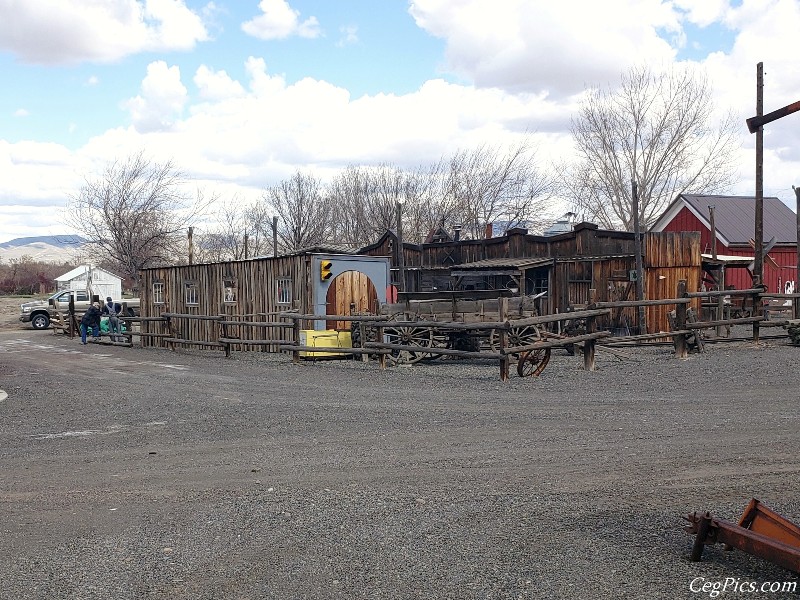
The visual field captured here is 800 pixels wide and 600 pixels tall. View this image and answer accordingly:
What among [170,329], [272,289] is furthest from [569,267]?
[170,329]

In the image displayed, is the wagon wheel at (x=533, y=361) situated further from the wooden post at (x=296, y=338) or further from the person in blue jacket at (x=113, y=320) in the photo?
the person in blue jacket at (x=113, y=320)

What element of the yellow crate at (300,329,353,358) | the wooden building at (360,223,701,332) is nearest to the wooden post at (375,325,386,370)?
the yellow crate at (300,329,353,358)

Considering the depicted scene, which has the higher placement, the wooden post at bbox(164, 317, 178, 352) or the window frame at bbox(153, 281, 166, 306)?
the window frame at bbox(153, 281, 166, 306)

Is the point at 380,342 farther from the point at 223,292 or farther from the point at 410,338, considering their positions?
the point at 223,292

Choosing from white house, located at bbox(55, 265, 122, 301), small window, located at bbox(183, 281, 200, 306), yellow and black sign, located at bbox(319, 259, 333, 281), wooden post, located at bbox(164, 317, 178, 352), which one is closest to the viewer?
yellow and black sign, located at bbox(319, 259, 333, 281)

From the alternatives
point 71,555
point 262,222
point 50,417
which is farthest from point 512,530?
point 262,222

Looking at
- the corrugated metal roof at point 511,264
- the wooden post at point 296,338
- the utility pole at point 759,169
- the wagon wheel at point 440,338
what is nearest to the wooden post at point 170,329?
the wooden post at point 296,338

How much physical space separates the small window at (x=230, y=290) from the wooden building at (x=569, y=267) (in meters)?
6.39

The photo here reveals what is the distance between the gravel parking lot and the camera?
517cm

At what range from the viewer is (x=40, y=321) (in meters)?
39.0

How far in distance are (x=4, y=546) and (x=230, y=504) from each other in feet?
5.57

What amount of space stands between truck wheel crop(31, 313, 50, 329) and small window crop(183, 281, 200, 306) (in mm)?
15593

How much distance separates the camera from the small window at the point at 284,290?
75.0ft

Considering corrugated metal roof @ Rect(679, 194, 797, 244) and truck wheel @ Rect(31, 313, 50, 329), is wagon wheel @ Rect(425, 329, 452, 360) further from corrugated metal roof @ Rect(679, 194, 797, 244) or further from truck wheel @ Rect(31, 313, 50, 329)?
truck wheel @ Rect(31, 313, 50, 329)
